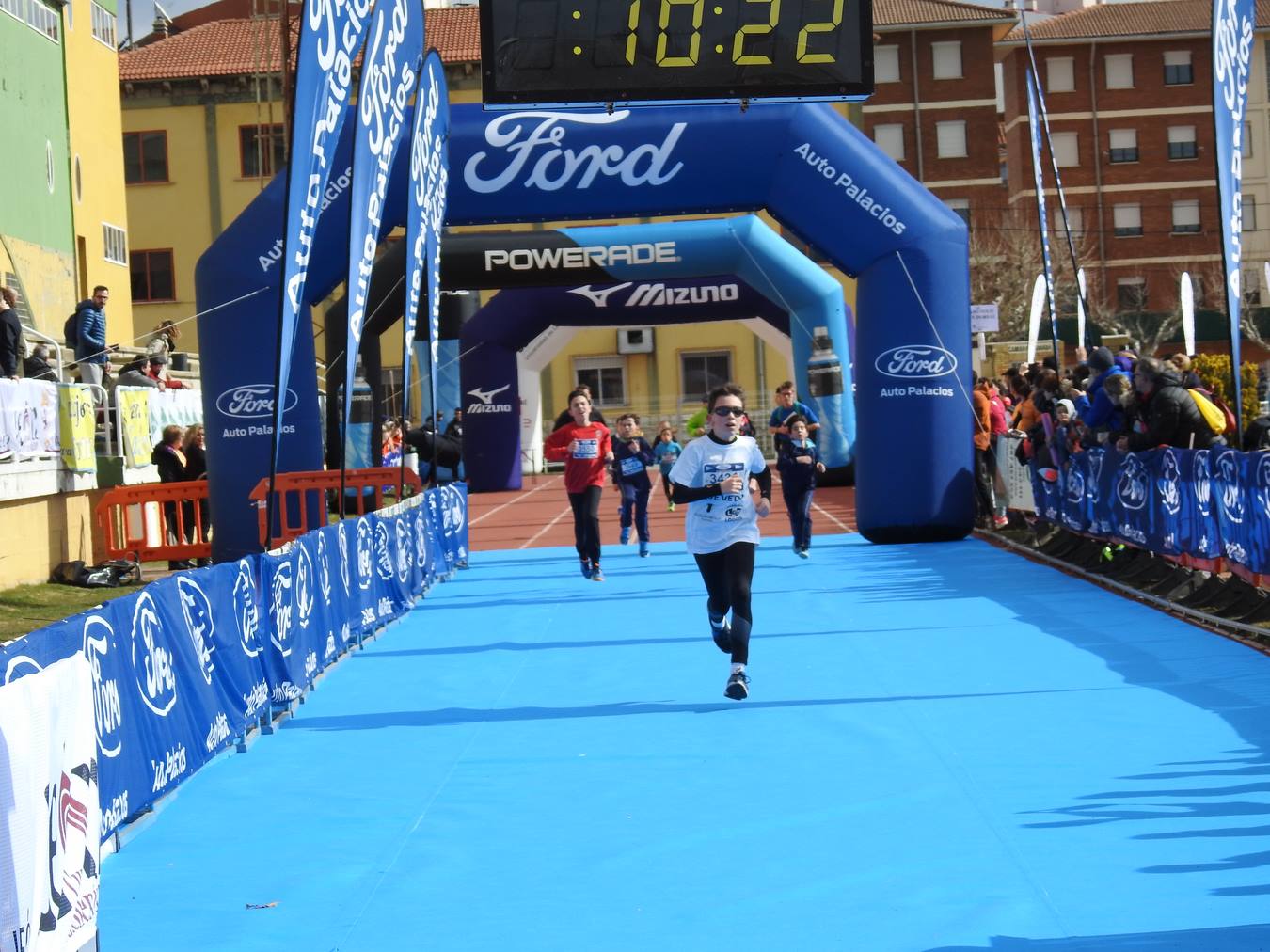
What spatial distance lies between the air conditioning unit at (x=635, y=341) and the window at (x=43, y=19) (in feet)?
78.8

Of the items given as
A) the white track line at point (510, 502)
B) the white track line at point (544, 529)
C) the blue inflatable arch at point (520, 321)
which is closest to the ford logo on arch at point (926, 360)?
the white track line at point (544, 529)

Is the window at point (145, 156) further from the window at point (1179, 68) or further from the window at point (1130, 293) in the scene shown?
the window at point (1179, 68)

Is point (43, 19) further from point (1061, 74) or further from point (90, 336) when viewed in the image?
point (1061, 74)

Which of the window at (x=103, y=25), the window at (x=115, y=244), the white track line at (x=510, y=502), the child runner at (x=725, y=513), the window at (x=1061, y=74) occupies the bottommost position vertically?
the white track line at (x=510, y=502)

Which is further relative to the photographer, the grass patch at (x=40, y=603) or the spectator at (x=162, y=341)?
the spectator at (x=162, y=341)

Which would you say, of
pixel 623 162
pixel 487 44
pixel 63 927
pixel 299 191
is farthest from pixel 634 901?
pixel 623 162

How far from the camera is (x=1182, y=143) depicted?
226 feet

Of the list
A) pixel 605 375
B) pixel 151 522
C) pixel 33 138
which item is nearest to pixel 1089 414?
pixel 151 522

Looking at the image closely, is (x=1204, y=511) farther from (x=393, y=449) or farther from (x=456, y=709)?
(x=393, y=449)

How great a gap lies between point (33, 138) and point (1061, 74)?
160ft

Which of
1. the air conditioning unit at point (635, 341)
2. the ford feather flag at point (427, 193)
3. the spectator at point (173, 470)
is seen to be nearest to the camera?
the ford feather flag at point (427, 193)

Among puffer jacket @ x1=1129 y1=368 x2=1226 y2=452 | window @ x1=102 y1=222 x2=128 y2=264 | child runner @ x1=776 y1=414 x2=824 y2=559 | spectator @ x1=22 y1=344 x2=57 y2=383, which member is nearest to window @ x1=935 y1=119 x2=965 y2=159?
window @ x1=102 y1=222 x2=128 y2=264

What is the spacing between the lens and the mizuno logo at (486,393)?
106 ft

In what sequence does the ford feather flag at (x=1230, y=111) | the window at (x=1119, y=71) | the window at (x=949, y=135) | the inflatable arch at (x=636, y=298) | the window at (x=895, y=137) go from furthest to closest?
the window at (x=1119, y=71) < the window at (x=949, y=135) < the window at (x=895, y=137) < the inflatable arch at (x=636, y=298) < the ford feather flag at (x=1230, y=111)
